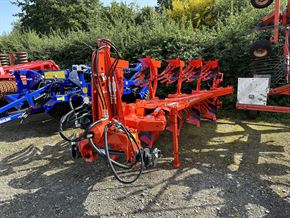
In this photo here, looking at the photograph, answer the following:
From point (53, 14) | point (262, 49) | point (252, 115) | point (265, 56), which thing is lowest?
point (252, 115)

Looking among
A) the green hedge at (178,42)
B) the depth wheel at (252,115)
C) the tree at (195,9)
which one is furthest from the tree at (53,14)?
the depth wheel at (252,115)

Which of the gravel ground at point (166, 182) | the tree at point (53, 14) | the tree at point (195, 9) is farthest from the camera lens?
the tree at point (53, 14)

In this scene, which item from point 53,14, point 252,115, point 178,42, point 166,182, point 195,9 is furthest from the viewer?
point 53,14

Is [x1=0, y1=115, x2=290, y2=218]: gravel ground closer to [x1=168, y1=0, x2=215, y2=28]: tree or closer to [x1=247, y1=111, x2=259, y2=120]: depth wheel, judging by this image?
[x1=247, y1=111, x2=259, y2=120]: depth wheel

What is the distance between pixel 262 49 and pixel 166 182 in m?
2.41

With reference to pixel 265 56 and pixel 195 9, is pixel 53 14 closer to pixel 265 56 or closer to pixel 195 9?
pixel 195 9

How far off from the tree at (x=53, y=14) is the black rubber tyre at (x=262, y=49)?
1759 cm

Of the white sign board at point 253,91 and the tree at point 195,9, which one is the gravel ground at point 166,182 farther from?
the tree at point 195,9

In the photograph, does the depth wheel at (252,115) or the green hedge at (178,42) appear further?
the green hedge at (178,42)

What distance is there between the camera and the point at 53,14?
19859 millimetres

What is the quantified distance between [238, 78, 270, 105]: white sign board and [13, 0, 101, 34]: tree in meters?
17.7

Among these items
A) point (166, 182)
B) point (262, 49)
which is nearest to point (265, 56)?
point (262, 49)

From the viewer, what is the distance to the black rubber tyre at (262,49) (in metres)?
3.60

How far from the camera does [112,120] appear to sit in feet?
7.72
